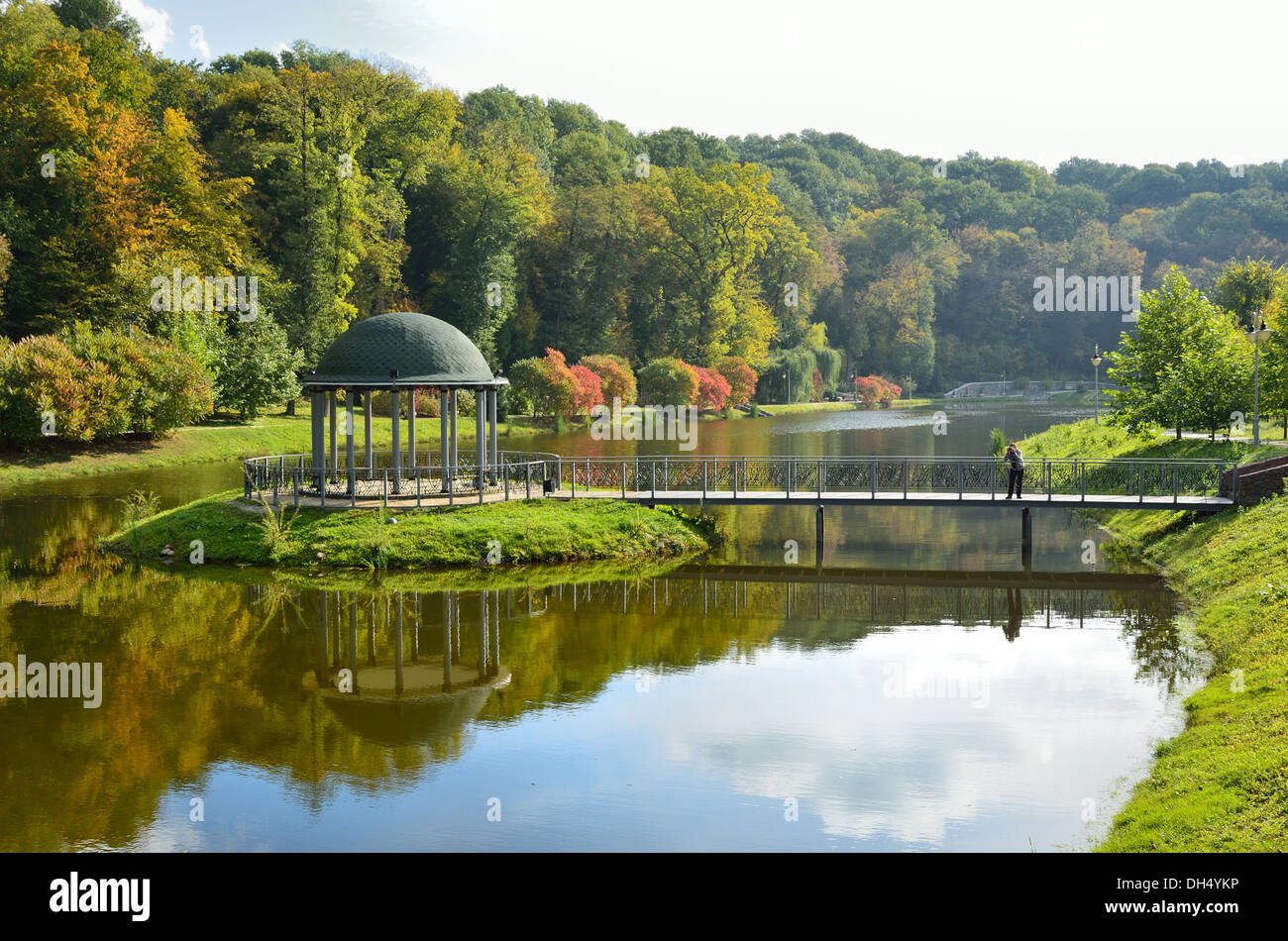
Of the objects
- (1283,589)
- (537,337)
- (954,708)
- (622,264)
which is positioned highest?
(622,264)

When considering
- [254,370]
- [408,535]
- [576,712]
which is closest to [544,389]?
[254,370]

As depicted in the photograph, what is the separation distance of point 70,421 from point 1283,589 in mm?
41001

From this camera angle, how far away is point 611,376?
243 ft

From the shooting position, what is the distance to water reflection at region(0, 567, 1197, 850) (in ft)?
38.5

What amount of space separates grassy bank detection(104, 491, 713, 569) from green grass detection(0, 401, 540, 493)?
16.8 metres

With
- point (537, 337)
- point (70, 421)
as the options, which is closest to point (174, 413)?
point (70, 421)

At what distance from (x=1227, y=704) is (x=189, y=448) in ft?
146

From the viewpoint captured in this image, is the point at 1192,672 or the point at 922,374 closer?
the point at 1192,672

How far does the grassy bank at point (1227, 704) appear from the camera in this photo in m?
10.6

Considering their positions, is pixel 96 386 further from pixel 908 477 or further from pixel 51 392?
pixel 908 477

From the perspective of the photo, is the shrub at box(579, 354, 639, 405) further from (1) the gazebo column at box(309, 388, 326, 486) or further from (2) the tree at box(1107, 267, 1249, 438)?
(1) the gazebo column at box(309, 388, 326, 486)

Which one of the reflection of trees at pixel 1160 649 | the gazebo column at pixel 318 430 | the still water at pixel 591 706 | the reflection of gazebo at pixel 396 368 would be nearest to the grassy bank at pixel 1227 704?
the reflection of trees at pixel 1160 649
